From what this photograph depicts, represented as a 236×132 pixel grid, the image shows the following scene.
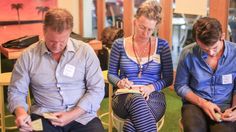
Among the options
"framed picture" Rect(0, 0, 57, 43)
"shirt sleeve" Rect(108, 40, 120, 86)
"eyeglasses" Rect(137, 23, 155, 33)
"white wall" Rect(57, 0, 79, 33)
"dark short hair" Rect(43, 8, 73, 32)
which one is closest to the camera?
"dark short hair" Rect(43, 8, 73, 32)

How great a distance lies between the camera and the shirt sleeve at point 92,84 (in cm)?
181

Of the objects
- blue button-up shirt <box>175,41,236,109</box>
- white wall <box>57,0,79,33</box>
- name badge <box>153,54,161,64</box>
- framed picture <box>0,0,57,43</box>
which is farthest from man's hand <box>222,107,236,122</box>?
white wall <box>57,0,79,33</box>

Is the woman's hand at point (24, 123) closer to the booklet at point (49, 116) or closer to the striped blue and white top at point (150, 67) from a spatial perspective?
the booklet at point (49, 116)

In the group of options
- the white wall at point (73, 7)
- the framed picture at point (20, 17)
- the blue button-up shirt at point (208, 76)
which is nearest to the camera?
the blue button-up shirt at point (208, 76)

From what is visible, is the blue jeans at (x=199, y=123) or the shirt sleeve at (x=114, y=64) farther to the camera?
the shirt sleeve at (x=114, y=64)

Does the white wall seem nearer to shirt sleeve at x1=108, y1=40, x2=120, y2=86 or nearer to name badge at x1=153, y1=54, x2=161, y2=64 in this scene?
shirt sleeve at x1=108, y1=40, x2=120, y2=86

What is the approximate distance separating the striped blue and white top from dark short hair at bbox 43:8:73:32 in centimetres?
61

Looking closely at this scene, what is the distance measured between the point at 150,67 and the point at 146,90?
0.18 m

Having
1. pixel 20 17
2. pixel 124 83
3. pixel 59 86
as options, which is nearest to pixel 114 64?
pixel 124 83

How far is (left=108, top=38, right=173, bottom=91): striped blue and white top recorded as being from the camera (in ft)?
7.07

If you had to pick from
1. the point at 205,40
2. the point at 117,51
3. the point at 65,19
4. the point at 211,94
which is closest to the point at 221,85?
the point at 211,94

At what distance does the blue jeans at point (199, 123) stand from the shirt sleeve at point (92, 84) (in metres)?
0.52

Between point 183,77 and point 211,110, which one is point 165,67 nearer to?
point 183,77

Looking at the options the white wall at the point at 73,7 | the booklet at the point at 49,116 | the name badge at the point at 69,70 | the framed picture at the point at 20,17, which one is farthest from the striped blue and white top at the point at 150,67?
the white wall at the point at 73,7
